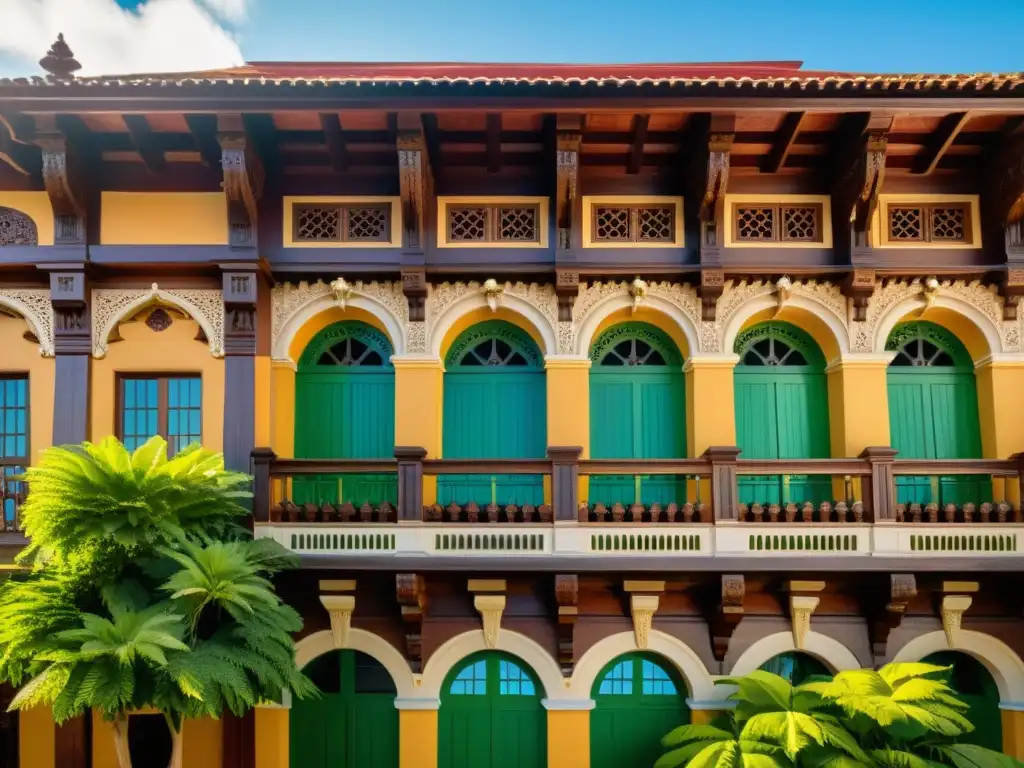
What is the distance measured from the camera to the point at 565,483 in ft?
30.9

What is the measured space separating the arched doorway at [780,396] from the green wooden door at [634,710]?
2.54m

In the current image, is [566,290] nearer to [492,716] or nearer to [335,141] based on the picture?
[335,141]

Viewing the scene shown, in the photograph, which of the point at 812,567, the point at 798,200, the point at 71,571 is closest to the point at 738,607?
the point at 812,567

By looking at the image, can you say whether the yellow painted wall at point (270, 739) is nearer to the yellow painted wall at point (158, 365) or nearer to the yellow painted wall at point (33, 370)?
the yellow painted wall at point (158, 365)

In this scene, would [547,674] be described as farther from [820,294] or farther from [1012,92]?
[1012,92]

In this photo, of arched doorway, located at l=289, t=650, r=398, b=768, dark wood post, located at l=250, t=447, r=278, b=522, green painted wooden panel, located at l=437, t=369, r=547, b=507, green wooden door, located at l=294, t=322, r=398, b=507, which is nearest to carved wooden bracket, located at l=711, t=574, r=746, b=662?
green painted wooden panel, located at l=437, t=369, r=547, b=507

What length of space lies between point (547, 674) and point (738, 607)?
207 cm

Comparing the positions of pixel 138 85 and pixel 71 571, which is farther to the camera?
pixel 138 85

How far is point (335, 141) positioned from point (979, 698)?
8886 mm

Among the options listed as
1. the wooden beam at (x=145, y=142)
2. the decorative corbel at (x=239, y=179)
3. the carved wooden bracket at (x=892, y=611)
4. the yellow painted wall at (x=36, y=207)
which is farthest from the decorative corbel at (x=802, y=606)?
the yellow painted wall at (x=36, y=207)

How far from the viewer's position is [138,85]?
368 inches

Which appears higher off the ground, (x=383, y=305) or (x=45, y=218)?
(x=45, y=218)

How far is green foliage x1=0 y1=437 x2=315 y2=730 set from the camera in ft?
24.3

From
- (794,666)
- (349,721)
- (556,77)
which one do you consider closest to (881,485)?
(794,666)
